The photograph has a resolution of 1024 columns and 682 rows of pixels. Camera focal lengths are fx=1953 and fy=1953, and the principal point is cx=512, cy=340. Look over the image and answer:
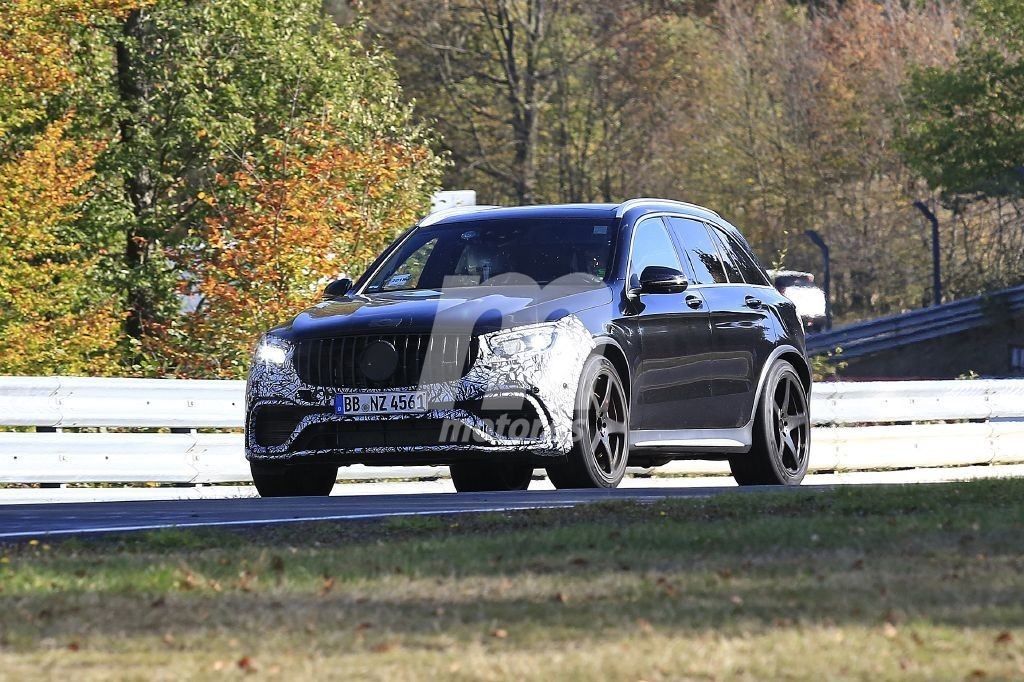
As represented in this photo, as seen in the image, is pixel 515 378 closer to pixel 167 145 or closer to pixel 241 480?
pixel 241 480

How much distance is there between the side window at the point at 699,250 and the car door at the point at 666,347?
0.18 m

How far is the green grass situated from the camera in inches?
203

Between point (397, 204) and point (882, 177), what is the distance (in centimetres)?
4383

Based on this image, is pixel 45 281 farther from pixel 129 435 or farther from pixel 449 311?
pixel 449 311

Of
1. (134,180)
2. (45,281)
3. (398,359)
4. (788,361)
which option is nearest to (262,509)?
(398,359)

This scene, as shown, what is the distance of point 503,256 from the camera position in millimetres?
11883

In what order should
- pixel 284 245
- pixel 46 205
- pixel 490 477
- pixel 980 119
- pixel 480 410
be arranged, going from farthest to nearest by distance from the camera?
1. pixel 980 119
2. pixel 46 205
3. pixel 284 245
4. pixel 490 477
5. pixel 480 410

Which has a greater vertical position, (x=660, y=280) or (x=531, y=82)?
(x=531, y=82)

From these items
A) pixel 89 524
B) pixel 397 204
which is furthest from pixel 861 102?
pixel 89 524

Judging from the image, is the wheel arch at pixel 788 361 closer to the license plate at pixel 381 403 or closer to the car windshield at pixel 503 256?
the car windshield at pixel 503 256

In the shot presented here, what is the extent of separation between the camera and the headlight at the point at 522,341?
419 inches

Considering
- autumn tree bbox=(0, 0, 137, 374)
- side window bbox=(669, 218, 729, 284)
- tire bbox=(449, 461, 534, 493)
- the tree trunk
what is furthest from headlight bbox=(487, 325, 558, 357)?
the tree trunk

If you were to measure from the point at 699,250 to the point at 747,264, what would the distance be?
31.2 inches

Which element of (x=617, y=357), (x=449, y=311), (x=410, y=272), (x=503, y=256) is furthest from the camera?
(x=410, y=272)
